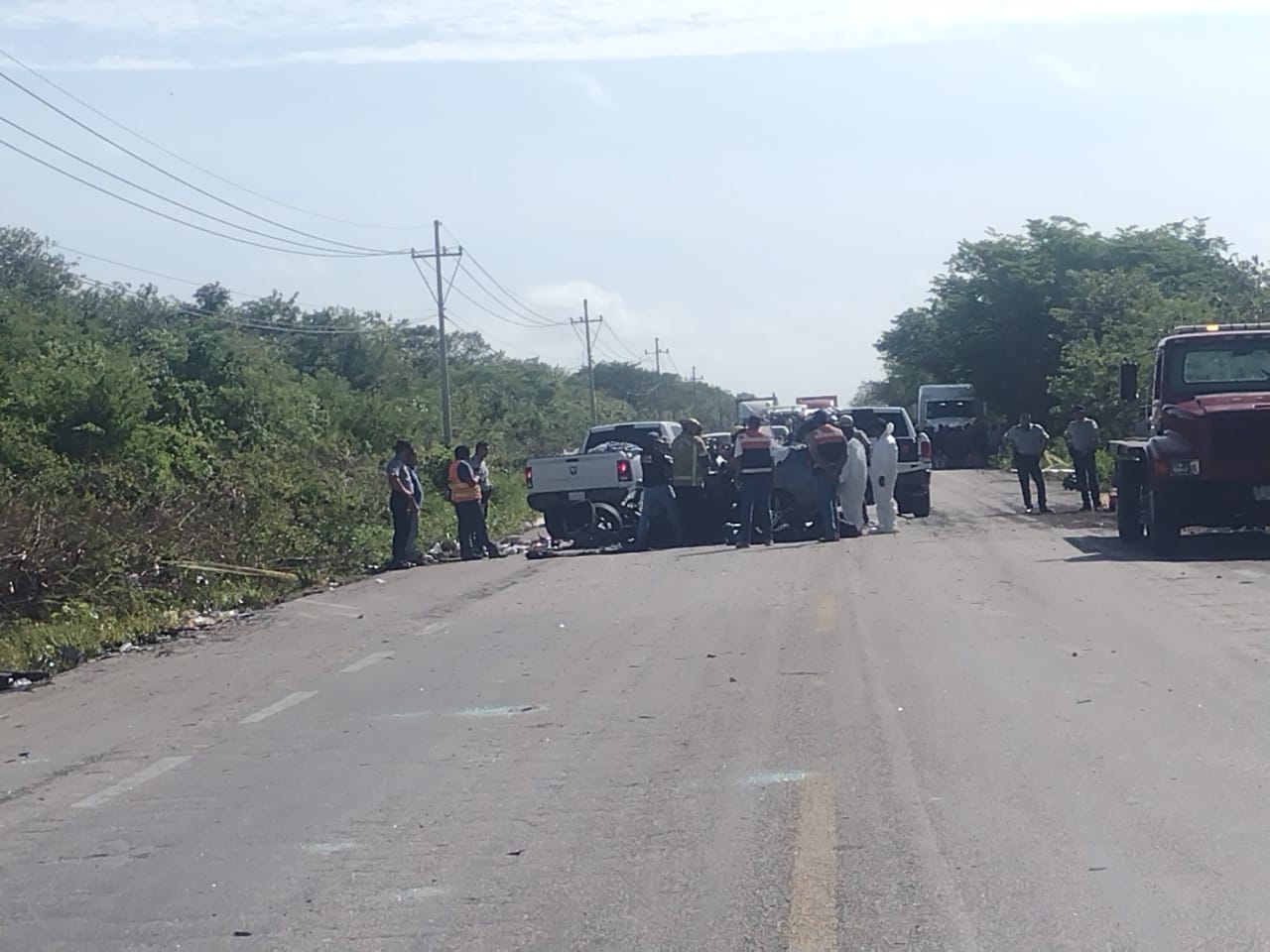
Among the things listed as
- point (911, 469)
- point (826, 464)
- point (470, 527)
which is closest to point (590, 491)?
point (470, 527)

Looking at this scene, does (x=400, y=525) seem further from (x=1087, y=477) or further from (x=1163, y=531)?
(x=1087, y=477)

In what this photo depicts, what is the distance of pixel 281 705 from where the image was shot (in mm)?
10656

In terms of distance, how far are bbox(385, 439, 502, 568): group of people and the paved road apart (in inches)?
285

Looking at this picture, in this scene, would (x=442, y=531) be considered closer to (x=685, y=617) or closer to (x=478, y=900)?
(x=685, y=617)

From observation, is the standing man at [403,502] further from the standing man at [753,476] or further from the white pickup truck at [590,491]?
the standing man at [753,476]

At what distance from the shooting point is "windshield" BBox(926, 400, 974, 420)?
61375 millimetres

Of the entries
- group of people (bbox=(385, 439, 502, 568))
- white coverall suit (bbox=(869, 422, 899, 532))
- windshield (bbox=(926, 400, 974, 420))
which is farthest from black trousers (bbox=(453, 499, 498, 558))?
windshield (bbox=(926, 400, 974, 420))

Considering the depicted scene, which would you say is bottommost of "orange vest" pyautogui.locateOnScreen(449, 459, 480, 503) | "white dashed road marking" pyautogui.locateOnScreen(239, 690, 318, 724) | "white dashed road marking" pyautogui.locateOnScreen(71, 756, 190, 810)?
"white dashed road marking" pyautogui.locateOnScreen(239, 690, 318, 724)

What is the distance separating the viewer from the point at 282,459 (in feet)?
98.6

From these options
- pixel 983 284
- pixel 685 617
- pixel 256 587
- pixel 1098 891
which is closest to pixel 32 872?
pixel 1098 891

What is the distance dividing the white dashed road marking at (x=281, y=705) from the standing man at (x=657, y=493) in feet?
36.6

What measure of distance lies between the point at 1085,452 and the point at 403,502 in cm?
1120

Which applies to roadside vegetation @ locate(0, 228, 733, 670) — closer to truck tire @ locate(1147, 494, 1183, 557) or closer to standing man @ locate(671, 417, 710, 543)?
standing man @ locate(671, 417, 710, 543)

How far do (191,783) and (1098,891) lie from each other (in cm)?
455
